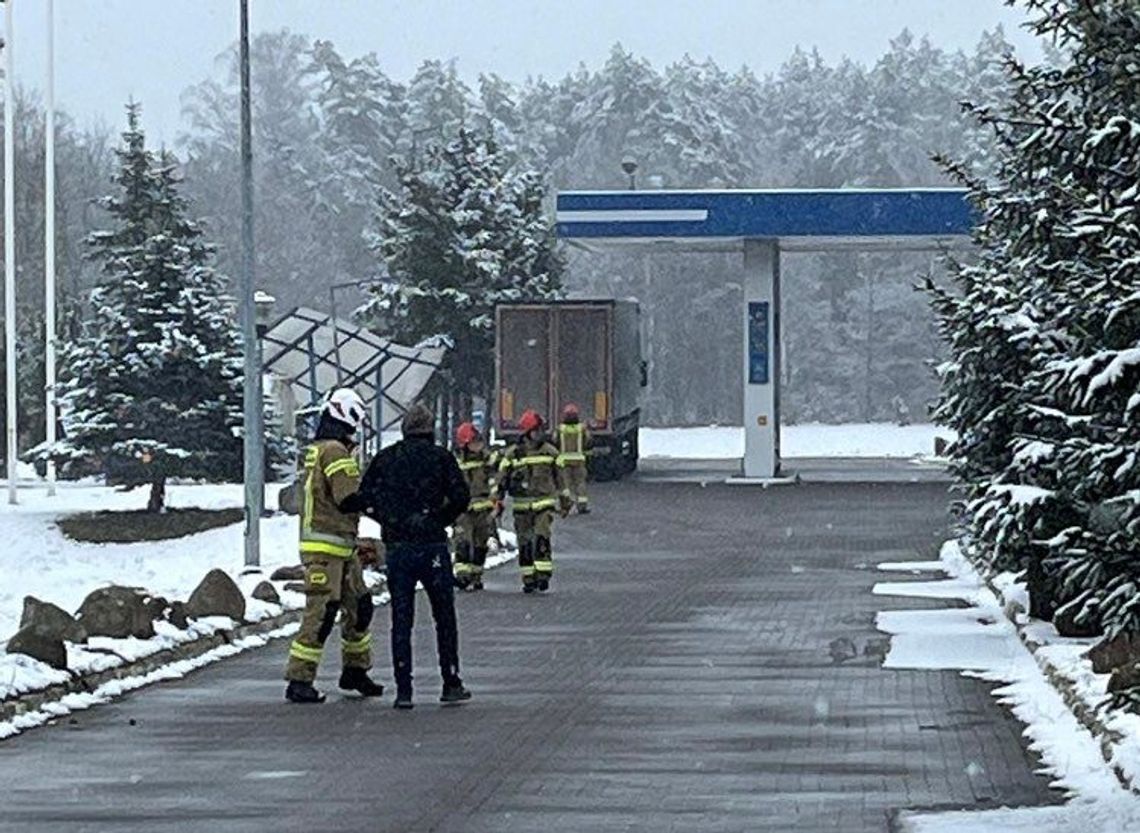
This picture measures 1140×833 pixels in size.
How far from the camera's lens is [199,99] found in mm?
158375

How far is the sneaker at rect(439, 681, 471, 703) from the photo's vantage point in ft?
55.3

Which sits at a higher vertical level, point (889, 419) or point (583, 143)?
point (583, 143)

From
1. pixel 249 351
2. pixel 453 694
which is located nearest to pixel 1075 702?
pixel 453 694

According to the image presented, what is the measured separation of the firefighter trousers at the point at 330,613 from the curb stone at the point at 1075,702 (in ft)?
13.4

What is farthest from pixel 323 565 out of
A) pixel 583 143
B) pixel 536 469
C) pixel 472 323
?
pixel 583 143

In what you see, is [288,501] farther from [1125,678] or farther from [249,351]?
[1125,678]

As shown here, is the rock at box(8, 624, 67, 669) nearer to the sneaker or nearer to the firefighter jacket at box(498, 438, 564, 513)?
the sneaker

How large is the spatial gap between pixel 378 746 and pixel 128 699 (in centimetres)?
312

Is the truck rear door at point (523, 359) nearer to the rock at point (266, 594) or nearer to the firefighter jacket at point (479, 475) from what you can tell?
the firefighter jacket at point (479, 475)

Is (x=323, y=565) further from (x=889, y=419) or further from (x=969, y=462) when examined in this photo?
(x=889, y=419)

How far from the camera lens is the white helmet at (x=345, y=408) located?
57.0 feet

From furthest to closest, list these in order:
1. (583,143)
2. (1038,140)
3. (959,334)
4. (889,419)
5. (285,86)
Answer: (285,86) → (583,143) → (889,419) → (959,334) → (1038,140)

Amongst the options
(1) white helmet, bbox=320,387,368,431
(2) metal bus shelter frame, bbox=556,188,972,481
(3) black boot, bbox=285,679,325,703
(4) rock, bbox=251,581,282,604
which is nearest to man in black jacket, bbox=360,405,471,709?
(1) white helmet, bbox=320,387,368,431

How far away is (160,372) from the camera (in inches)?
2095
